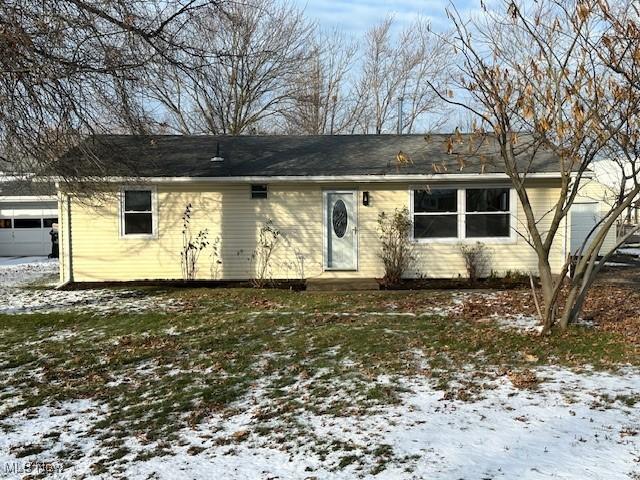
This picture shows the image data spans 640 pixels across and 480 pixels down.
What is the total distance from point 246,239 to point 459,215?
15.8 feet

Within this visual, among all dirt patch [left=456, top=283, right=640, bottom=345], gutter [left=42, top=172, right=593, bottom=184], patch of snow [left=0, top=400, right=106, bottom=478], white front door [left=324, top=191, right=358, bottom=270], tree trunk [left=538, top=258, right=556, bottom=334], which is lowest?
patch of snow [left=0, top=400, right=106, bottom=478]

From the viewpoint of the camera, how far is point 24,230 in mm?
23234

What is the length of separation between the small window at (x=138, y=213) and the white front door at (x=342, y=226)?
3952 mm

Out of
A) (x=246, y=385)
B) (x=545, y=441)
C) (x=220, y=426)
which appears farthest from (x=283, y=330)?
(x=545, y=441)

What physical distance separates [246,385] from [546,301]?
156 inches

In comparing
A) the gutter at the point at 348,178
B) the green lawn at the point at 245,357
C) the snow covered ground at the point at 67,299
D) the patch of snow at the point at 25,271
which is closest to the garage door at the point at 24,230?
the patch of snow at the point at 25,271

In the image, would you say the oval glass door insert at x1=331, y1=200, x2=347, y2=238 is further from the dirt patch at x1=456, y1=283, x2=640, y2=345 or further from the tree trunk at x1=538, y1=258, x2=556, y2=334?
the tree trunk at x1=538, y1=258, x2=556, y2=334

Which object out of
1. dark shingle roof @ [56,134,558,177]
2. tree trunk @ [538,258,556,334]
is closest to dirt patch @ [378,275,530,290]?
dark shingle roof @ [56,134,558,177]

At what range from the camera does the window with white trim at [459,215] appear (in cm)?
1239

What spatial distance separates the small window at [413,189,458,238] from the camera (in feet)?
40.8

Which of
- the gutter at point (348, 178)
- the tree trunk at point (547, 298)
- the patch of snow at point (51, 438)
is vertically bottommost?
the patch of snow at point (51, 438)

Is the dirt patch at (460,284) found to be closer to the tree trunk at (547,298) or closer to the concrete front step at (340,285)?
the concrete front step at (340,285)

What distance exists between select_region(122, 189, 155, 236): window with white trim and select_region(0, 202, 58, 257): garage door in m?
12.8

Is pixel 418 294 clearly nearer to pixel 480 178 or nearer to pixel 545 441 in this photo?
pixel 480 178
